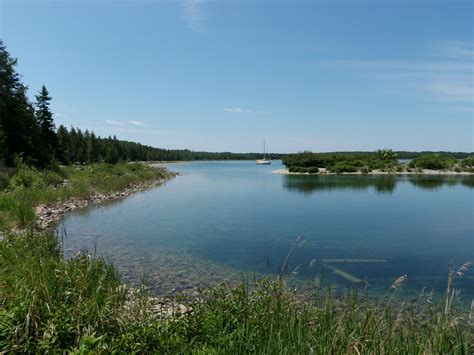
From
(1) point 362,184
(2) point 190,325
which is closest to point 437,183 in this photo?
(1) point 362,184

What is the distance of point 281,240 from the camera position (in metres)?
15.6

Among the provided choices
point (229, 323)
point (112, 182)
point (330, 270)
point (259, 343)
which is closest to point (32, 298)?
point (229, 323)

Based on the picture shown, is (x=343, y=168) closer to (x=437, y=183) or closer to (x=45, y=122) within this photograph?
(x=437, y=183)

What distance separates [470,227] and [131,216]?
18.5m

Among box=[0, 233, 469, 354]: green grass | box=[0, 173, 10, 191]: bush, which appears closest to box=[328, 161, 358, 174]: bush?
box=[0, 173, 10, 191]: bush

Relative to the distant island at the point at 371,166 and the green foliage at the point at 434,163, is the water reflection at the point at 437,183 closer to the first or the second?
the distant island at the point at 371,166

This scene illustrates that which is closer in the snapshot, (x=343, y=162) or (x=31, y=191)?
(x=31, y=191)

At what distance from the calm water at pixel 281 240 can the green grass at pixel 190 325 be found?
40.3 inches

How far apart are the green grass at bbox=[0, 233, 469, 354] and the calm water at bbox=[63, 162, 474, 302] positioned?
1025 mm

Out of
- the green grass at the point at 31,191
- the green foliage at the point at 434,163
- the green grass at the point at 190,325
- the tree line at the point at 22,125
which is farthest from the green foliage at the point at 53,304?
the green foliage at the point at 434,163

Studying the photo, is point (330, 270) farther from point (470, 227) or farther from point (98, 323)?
point (470, 227)

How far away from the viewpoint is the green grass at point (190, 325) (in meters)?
4.12

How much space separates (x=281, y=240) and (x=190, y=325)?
10754 mm

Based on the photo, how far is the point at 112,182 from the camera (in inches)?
1414
